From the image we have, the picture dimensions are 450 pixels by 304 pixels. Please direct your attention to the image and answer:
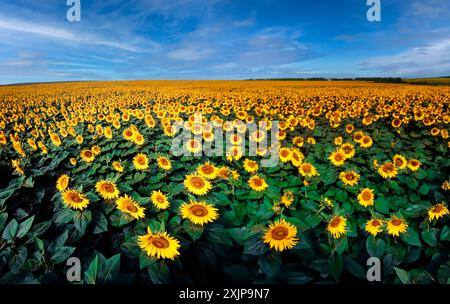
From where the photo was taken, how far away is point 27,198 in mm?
3479

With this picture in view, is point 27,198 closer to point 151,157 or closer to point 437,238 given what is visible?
point 151,157

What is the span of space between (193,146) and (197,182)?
6.86 ft

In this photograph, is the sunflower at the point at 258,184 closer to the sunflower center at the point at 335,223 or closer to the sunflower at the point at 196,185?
the sunflower at the point at 196,185

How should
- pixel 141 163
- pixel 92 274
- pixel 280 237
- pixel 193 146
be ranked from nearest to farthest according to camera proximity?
pixel 92 274, pixel 280 237, pixel 141 163, pixel 193 146

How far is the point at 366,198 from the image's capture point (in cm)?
364

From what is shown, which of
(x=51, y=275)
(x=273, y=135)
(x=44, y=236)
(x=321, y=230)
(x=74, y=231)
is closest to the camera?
(x=51, y=275)

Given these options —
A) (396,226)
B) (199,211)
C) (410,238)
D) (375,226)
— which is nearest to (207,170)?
(199,211)

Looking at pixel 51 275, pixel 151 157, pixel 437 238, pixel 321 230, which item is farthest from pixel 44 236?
pixel 437 238

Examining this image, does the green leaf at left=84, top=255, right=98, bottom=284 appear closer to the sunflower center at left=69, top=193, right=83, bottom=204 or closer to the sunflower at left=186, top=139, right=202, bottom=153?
the sunflower center at left=69, top=193, right=83, bottom=204

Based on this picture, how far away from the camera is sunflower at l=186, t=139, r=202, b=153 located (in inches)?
193

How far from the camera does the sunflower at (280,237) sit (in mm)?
2088

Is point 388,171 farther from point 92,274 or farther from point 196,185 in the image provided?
point 92,274

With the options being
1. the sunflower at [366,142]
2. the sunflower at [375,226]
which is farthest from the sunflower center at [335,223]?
the sunflower at [366,142]
